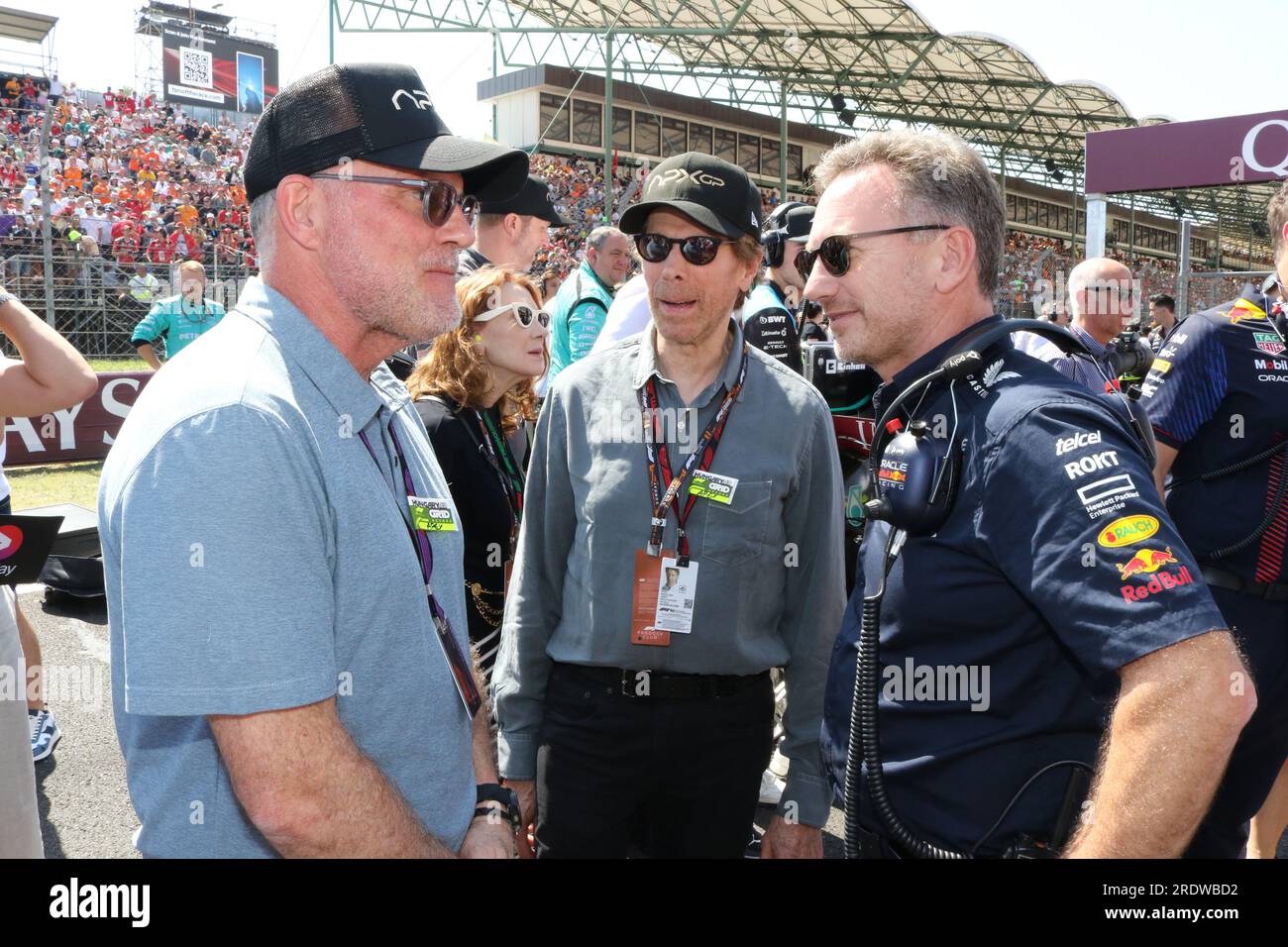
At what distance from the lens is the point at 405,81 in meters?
1.73

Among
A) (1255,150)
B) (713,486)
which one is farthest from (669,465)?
(1255,150)

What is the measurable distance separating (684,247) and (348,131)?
127 centimetres

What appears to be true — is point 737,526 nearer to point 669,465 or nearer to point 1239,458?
point 669,465

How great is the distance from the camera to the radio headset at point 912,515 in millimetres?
1602

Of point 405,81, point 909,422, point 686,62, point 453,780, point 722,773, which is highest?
point 686,62

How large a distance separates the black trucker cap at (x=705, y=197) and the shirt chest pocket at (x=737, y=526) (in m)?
0.76

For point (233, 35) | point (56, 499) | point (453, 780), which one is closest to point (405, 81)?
point (453, 780)

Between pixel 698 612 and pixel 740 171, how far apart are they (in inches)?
53.2

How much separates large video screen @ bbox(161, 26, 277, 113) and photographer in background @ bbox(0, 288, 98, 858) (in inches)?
1889

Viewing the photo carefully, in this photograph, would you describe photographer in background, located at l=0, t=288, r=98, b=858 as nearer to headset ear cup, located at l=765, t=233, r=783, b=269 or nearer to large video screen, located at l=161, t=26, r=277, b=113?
headset ear cup, located at l=765, t=233, r=783, b=269

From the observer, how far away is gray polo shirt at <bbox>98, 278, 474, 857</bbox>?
1265 millimetres

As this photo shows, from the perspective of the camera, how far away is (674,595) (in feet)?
8.02

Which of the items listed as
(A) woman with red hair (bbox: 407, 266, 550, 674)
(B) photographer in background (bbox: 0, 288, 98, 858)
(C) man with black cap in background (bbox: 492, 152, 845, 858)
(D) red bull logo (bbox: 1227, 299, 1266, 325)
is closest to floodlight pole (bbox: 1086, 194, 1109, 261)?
(D) red bull logo (bbox: 1227, 299, 1266, 325)
